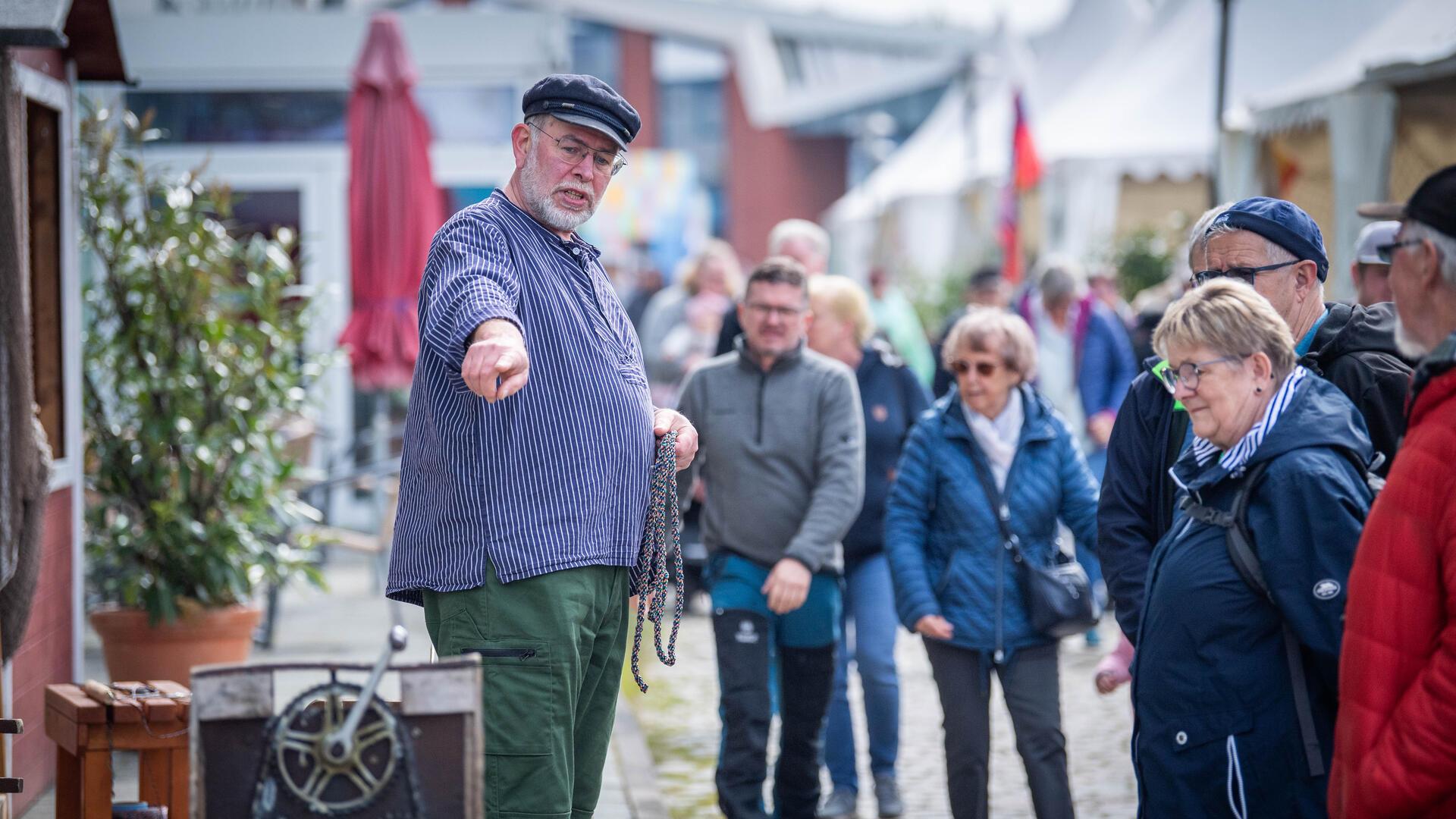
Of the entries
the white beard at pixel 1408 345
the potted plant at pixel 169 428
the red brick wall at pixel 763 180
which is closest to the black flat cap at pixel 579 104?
the white beard at pixel 1408 345

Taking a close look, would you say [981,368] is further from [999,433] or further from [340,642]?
[340,642]

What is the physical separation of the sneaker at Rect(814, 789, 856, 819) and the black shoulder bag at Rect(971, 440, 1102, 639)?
1.44 m

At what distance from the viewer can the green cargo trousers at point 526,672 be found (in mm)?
3354

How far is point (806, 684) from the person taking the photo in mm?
5594

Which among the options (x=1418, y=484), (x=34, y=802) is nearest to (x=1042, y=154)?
(x=34, y=802)

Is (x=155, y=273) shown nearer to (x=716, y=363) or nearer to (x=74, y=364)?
(x=74, y=364)

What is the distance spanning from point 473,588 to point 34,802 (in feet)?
9.60

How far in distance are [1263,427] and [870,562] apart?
310 centimetres

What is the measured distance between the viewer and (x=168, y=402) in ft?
23.0

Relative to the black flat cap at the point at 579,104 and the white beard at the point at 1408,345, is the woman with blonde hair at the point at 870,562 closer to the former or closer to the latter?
the black flat cap at the point at 579,104

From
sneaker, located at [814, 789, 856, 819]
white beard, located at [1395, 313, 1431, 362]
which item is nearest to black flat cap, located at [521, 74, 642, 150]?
white beard, located at [1395, 313, 1431, 362]

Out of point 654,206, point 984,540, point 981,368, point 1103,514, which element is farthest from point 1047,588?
point 654,206

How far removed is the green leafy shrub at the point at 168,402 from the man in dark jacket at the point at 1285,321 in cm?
433

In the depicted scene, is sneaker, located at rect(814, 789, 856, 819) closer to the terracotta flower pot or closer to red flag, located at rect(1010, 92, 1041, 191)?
the terracotta flower pot
